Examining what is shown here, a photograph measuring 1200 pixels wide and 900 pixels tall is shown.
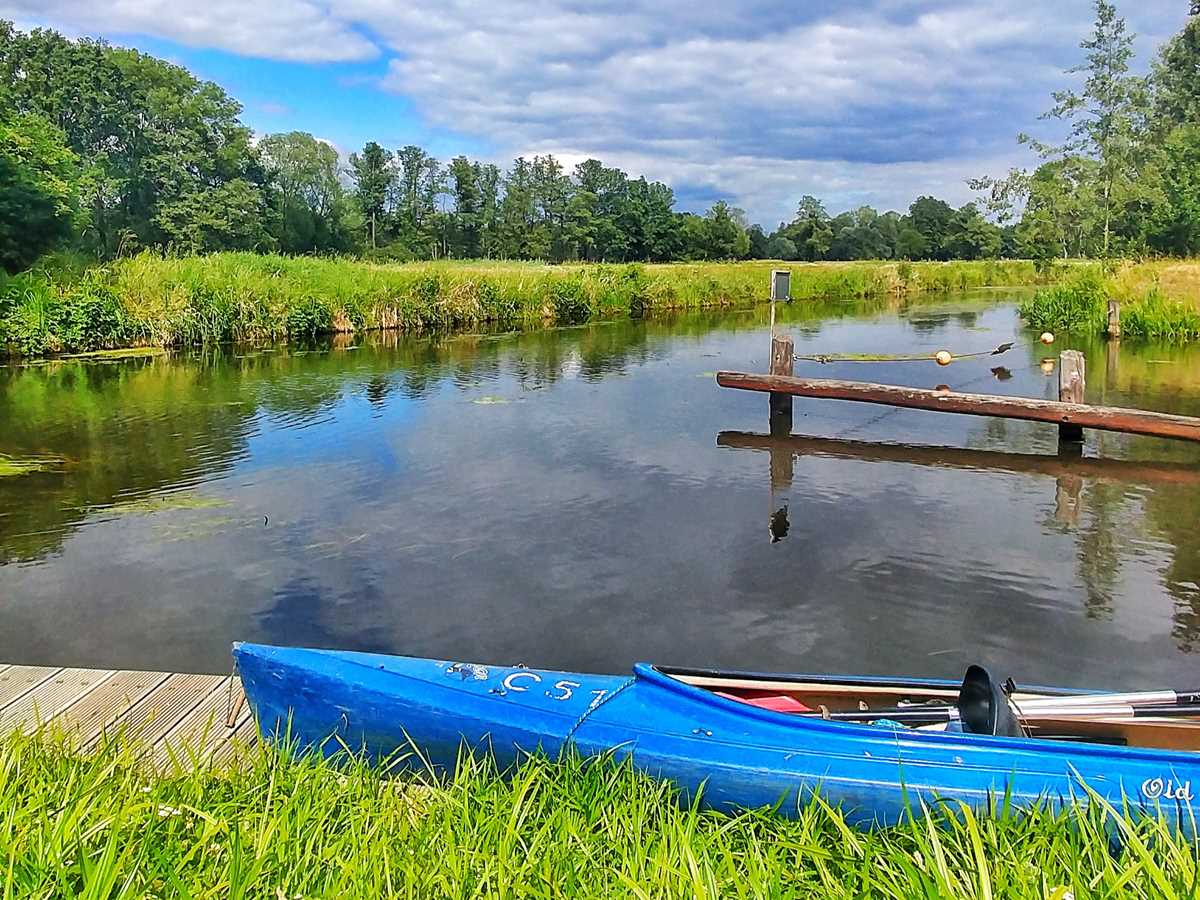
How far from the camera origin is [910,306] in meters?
40.0

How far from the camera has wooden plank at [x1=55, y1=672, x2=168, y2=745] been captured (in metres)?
4.42

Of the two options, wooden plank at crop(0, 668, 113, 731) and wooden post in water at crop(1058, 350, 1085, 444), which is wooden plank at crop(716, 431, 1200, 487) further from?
wooden plank at crop(0, 668, 113, 731)

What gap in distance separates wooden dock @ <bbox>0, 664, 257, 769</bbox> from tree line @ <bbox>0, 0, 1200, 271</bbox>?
2074 cm

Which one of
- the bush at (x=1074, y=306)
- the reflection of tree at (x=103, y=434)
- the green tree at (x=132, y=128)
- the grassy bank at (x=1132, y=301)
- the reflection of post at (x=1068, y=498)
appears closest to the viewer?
the reflection of post at (x=1068, y=498)

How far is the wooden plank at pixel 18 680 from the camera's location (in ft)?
15.8

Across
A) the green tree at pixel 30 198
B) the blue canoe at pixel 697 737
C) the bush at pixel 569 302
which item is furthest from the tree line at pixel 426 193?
the blue canoe at pixel 697 737

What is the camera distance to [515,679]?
3.98 meters

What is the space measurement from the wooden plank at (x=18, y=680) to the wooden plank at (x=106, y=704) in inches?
13.9

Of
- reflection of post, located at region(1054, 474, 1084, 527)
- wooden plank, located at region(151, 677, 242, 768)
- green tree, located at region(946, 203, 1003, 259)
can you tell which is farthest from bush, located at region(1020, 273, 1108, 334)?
green tree, located at region(946, 203, 1003, 259)

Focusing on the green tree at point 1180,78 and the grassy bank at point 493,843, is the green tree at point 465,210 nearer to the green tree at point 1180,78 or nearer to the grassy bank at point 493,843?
the green tree at point 1180,78

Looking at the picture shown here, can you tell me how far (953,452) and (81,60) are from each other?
5693 cm

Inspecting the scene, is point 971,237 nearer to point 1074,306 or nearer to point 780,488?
point 1074,306

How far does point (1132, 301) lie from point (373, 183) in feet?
185

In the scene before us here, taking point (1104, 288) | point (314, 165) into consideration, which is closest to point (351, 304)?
point (1104, 288)
